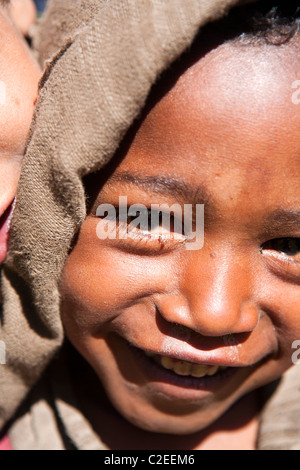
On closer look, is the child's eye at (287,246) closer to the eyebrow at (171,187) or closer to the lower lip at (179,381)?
the eyebrow at (171,187)

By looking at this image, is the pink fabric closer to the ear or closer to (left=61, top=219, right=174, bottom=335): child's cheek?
(left=61, top=219, right=174, bottom=335): child's cheek

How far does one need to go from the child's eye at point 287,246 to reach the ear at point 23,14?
0.82 metres

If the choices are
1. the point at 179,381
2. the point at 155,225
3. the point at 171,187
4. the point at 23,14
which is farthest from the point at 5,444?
the point at 23,14

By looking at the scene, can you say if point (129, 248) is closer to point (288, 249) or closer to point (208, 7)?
point (288, 249)

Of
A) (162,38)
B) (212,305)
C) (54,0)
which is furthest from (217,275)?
(54,0)

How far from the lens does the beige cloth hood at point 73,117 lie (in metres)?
0.84

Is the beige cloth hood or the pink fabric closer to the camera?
the beige cloth hood

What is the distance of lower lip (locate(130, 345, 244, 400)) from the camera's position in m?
1.15

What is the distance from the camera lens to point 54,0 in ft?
4.17

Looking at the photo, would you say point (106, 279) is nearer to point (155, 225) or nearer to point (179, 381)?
point (155, 225)

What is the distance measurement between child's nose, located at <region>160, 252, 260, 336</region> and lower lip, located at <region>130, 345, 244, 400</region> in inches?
8.3

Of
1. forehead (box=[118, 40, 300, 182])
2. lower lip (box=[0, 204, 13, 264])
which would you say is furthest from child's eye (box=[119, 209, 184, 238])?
lower lip (box=[0, 204, 13, 264])

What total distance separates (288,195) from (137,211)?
11.5 inches

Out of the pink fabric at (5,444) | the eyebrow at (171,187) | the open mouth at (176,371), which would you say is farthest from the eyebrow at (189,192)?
the pink fabric at (5,444)
